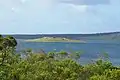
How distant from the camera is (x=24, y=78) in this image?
30.3 metres

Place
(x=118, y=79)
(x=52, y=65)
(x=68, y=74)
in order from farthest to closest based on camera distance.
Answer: (x=52, y=65)
(x=68, y=74)
(x=118, y=79)

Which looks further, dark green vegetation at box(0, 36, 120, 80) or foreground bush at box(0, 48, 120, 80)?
dark green vegetation at box(0, 36, 120, 80)

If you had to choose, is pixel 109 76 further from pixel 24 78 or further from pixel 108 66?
pixel 108 66

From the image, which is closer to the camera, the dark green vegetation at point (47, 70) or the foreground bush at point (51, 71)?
the foreground bush at point (51, 71)

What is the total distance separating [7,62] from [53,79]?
6.98m

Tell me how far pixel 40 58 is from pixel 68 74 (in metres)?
8.61

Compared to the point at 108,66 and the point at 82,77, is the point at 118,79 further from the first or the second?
the point at 108,66

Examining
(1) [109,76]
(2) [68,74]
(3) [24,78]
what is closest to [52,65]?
(2) [68,74]

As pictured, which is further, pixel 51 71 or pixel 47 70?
pixel 47 70

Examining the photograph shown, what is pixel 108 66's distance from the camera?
39.0m

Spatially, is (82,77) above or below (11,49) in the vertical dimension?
below

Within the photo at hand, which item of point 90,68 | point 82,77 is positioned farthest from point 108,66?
point 82,77

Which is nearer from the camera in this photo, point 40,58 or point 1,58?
point 1,58

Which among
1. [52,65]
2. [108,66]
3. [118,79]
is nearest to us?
[118,79]
